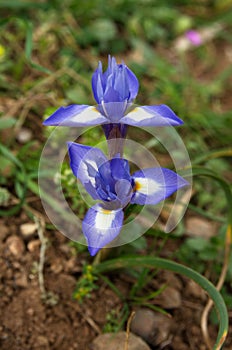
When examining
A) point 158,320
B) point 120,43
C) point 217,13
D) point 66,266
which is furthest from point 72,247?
point 217,13

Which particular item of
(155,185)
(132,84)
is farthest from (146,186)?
(132,84)

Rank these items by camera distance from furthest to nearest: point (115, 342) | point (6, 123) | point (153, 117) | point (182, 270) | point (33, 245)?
point (6, 123)
point (33, 245)
point (115, 342)
point (182, 270)
point (153, 117)

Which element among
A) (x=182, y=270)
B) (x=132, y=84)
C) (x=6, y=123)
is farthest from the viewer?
(x=6, y=123)

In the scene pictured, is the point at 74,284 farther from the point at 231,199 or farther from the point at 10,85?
the point at 10,85

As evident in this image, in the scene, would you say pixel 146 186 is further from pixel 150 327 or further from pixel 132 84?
pixel 150 327

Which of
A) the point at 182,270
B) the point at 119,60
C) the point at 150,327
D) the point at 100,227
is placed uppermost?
the point at 100,227

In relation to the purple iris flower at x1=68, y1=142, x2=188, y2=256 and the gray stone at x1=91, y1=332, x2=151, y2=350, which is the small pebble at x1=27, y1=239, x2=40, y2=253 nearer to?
the gray stone at x1=91, y1=332, x2=151, y2=350
